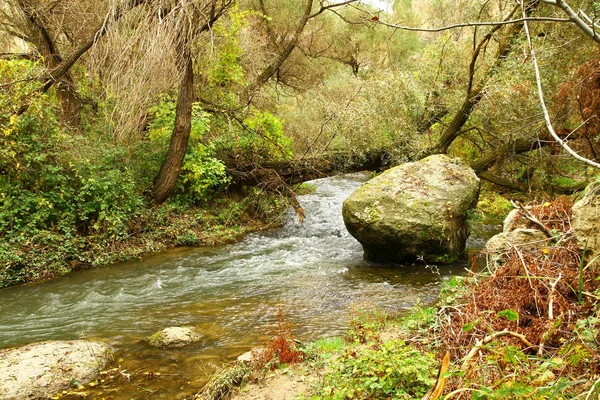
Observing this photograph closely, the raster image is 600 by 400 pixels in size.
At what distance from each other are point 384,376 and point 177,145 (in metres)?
8.55

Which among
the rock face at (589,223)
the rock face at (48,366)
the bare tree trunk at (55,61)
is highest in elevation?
the bare tree trunk at (55,61)

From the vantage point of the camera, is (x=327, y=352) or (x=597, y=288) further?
(x=327, y=352)

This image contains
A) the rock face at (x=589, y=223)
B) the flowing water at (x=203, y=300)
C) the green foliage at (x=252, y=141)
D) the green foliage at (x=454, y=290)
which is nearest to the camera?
the rock face at (x=589, y=223)

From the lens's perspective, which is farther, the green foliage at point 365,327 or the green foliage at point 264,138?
the green foliage at point 264,138

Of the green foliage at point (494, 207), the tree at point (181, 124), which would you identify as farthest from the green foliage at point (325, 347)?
the green foliage at point (494, 207)

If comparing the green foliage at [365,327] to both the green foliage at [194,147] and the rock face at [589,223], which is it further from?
the green foliage at [194,147]

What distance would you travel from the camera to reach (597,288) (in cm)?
358

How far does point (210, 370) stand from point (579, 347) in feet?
10.8

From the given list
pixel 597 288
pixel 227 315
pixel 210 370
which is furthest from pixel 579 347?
pixel 227 315

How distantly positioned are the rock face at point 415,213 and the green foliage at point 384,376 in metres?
4.51

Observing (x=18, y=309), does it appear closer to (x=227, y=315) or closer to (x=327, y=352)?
(x=227, y=315)

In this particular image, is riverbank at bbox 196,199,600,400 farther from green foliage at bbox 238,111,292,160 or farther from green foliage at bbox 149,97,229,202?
green foliage at bbox 238,111,292,160

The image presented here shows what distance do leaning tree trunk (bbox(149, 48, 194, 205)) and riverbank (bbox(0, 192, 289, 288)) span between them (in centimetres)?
40

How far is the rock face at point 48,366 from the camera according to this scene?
419 cm
